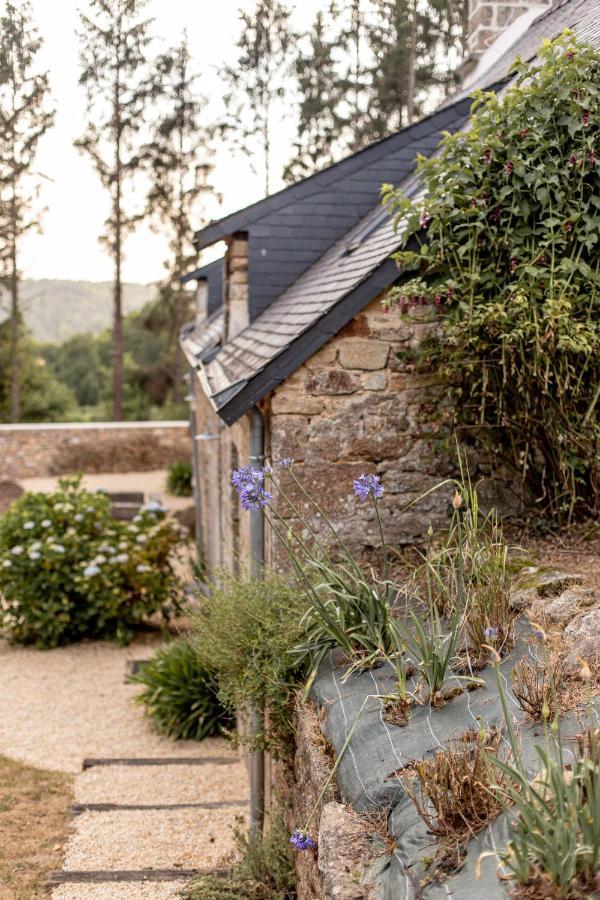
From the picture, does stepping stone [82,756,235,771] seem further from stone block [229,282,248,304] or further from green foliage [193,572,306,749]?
stone block [229,282,248,304]

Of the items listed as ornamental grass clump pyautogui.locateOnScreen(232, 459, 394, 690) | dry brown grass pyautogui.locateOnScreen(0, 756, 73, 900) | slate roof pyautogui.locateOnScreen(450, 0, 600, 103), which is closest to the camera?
ornamental grass clump pyautogui.locateOnScreen(232, 459, 394, 690)

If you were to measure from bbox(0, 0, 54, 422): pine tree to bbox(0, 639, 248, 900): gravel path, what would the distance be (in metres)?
13.4

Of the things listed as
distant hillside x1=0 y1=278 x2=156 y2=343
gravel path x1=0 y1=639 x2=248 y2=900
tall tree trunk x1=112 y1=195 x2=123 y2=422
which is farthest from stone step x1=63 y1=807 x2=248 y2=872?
distant hillside x1=0 y1=278 x2=156 y2=343

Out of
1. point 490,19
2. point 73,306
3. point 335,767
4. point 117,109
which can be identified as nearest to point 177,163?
point 117,109

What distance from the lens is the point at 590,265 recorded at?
15.7 feet

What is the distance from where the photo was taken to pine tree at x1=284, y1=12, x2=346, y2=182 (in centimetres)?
2327

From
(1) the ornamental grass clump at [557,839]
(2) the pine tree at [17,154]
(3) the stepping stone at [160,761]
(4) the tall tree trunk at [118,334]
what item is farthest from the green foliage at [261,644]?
(4) the tall tree trunk at [118,334]

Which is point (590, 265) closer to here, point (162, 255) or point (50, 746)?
point (50, 746)

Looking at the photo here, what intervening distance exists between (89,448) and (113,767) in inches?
526

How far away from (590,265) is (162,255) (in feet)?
76.0

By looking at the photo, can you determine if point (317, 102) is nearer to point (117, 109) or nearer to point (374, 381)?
point (117, 109)

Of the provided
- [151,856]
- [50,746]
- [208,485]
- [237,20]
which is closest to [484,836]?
[151,856]

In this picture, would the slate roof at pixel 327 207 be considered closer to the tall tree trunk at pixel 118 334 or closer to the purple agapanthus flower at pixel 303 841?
the purple agapanthus flower at pixel 303 841

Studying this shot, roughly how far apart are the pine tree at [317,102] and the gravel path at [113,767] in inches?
658
